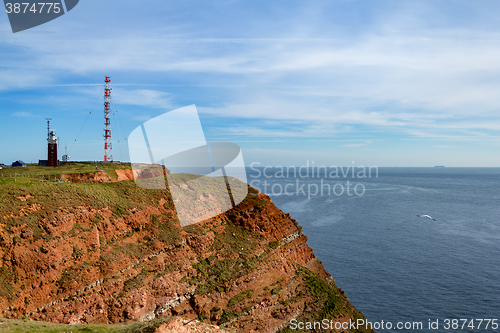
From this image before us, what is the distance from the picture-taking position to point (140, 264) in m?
27.8

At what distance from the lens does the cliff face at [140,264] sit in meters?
22.8

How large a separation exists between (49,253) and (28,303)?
12.1 feet

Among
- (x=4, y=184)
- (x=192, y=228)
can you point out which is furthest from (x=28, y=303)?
(x=192, y=228)

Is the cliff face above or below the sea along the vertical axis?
above

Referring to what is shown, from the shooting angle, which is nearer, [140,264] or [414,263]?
[140,264]

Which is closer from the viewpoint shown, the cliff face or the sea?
the cliff face

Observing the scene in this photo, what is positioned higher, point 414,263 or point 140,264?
point 140,264

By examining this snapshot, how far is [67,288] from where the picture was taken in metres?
23.0

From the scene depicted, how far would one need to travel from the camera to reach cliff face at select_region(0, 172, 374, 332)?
22.8 meters

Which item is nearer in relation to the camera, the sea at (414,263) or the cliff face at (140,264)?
the cliff face at (140,264)

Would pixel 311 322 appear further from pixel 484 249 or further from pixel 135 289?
pixel 484 249

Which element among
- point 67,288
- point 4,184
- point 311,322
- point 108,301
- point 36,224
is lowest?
point 311,322

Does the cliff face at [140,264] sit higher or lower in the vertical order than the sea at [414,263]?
higher

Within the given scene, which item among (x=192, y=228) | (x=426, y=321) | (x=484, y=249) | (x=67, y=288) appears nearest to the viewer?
(x=67, y=288)
